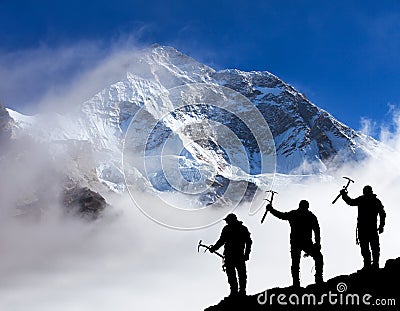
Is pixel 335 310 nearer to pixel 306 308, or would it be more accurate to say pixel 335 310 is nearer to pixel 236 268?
pixel 306 308

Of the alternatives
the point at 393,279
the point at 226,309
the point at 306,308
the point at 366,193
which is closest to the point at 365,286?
the point at 393,279

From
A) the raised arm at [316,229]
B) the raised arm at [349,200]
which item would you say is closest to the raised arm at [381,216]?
the raised arm at [349,200]

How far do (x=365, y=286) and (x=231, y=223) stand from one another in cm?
482

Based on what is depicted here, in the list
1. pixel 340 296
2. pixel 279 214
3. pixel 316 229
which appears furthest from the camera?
pixel 279 214

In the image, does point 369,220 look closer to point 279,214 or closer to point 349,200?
point 349,200

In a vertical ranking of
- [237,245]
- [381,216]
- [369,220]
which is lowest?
[237,245]

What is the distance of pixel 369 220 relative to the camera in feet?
66.1

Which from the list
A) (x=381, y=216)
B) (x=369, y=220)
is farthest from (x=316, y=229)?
(x=381, y=216)

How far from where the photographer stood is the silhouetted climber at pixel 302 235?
2002 centimetres

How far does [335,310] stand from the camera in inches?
671
